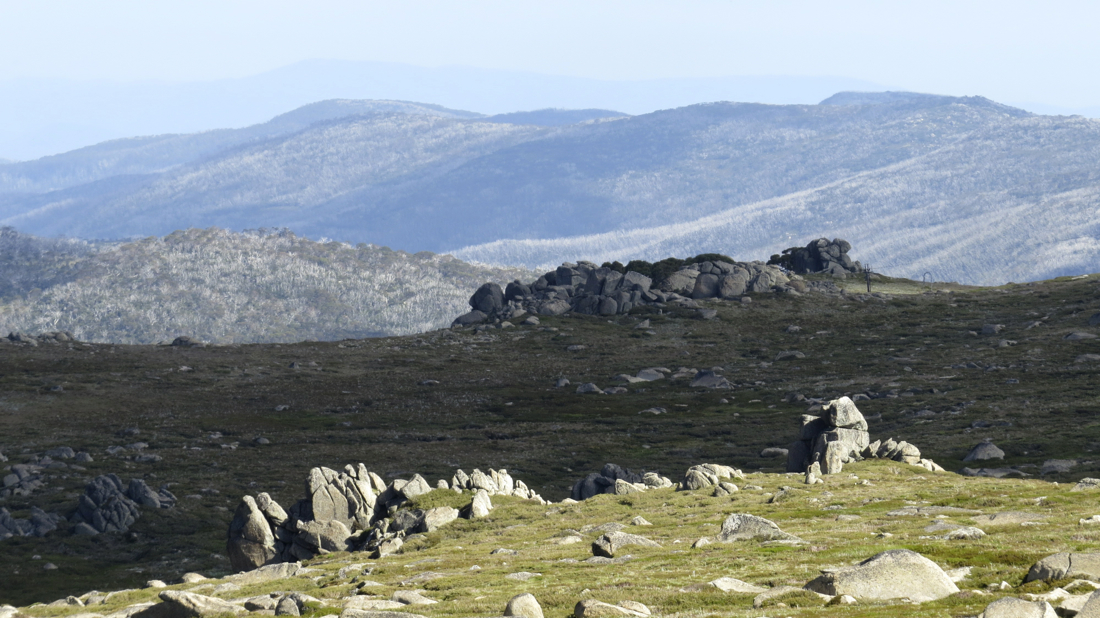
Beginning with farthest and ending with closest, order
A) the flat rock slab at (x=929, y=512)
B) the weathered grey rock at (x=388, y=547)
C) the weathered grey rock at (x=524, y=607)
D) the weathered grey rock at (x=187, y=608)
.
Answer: the weathered grey rock at (x=388, y=547)
the flat rock slab at (x=929, y=512)
the weathered grey rock at (x=187, y=608)
the weathered grey rock at (x=524, y=607)

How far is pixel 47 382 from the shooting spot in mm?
143875

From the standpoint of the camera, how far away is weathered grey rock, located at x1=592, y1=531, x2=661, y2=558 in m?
46.8

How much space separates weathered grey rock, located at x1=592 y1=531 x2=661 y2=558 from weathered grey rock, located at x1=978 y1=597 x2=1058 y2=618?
74.0 ft

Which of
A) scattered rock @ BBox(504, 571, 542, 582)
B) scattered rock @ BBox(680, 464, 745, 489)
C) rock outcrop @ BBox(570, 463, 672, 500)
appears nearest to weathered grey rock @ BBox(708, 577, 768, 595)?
scattered rock @ BBox(504, 571, 542, 582)

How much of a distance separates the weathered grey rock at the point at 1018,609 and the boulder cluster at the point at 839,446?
155 ft

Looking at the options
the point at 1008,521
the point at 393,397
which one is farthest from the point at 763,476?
the point at 393,397

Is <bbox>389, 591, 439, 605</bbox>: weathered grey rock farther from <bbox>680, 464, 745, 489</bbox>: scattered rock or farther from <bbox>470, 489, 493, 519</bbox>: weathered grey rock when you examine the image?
<bbox>680, 464, 745, 489</bbox>: scattered rock

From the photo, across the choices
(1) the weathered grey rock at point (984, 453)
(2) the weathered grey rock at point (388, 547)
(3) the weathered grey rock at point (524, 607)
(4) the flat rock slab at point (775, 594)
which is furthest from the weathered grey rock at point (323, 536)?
(1) the weathered grey rock at point (984, 453)

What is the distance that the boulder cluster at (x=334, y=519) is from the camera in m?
61.2

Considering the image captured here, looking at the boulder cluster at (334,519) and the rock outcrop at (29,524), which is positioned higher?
the boulder cluster at (334,519)

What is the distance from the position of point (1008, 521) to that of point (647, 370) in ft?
344

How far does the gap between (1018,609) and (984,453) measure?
200 ft

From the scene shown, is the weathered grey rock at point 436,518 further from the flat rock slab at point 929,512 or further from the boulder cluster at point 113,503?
the boulder cluster at point 113,503

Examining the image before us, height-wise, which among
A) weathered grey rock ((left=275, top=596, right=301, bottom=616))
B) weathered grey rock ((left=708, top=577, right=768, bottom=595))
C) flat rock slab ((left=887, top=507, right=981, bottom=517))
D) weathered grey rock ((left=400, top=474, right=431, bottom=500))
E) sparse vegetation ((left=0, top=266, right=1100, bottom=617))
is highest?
weathered grey rock ((left=708, top=577, right=768, bottom=595))
